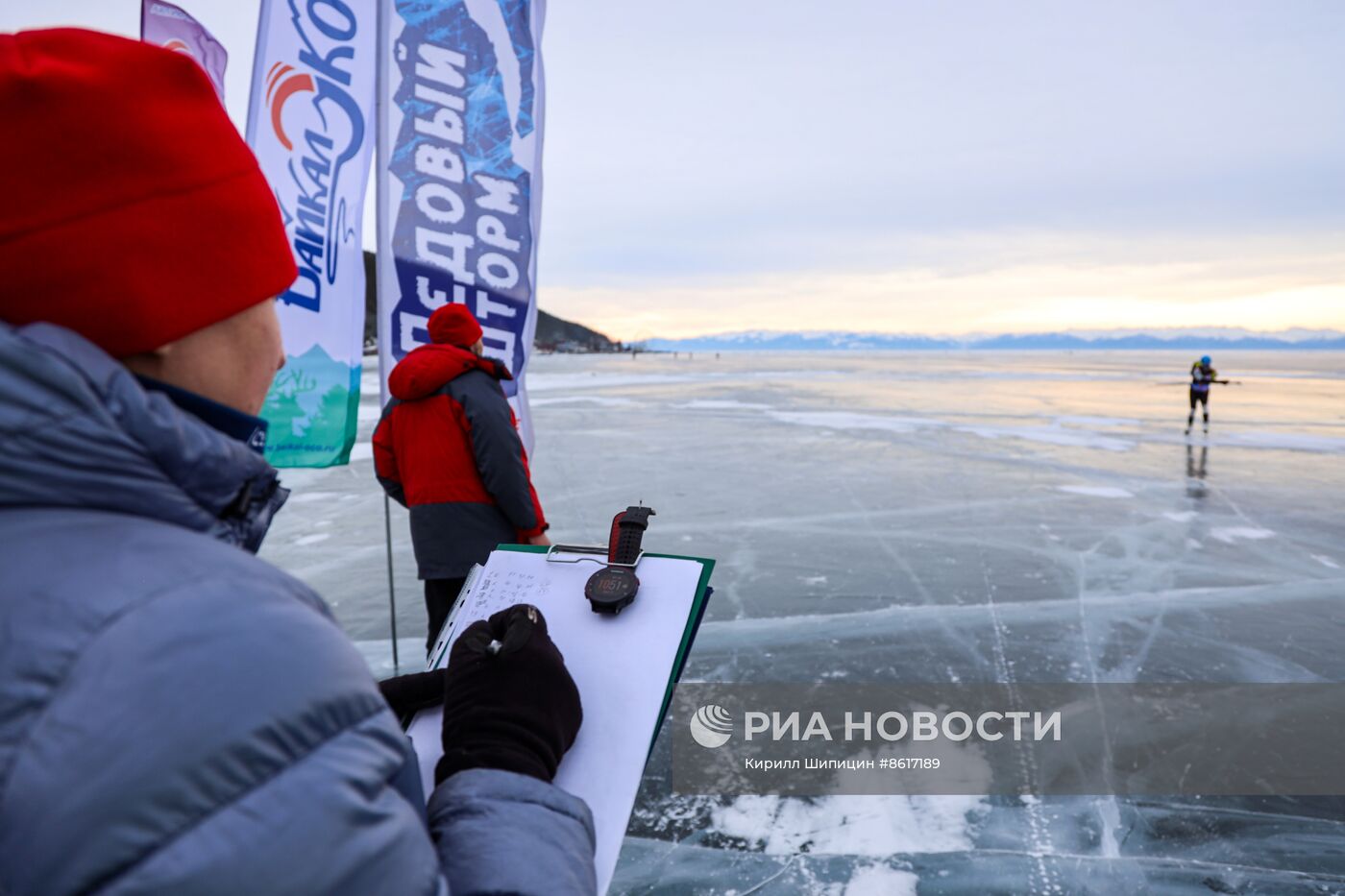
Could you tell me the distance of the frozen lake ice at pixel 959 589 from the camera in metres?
2.59

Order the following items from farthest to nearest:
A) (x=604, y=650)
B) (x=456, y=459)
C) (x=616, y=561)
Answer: (x=456, y=459)
(x=616, y=561)
(x=604, y=650)

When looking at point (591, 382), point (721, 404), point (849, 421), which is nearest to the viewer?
point (849, 421)

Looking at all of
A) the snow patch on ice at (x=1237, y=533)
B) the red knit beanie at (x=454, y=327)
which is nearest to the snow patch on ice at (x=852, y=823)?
the red knit beanie at (x=454, y=327)

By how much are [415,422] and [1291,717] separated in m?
4.20

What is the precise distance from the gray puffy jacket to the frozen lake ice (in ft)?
7.23

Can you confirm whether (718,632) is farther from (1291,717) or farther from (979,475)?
(979,475)

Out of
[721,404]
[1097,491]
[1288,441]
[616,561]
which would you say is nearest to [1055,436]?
[1288,441]

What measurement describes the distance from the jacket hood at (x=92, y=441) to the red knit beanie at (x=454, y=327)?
2.56m

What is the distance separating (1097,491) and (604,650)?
334 inches

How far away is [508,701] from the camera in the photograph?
3.64ft

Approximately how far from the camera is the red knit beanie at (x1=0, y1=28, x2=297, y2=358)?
674 millimetres

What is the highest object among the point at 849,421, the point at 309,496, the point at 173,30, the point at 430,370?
the point at 173,30

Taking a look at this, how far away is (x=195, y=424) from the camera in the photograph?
2.39ft

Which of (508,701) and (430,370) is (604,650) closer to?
(508,701)
